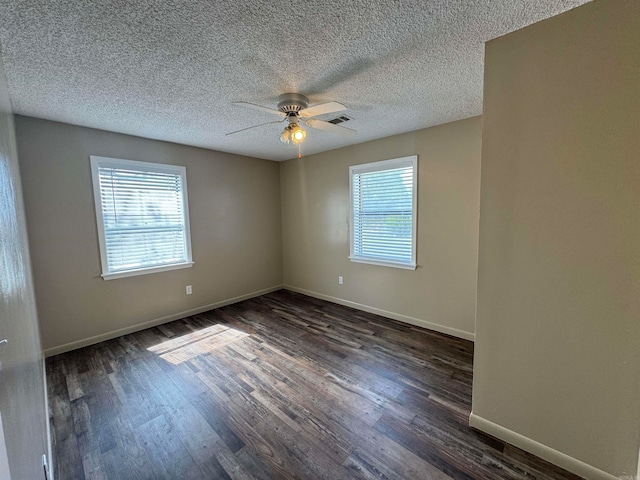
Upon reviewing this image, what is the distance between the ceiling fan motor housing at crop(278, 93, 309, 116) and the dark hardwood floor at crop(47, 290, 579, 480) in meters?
2.32

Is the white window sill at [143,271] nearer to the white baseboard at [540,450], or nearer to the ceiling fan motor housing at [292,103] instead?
the ceiling fan motor housing at [292,103]

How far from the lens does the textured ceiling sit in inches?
50.5

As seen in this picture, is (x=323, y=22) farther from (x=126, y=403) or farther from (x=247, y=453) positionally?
(x=126, y=403)

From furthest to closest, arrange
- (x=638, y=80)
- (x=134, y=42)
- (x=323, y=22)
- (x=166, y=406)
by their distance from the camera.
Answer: (x=166, y=406), (x=134, y=42), (x=323, y=22), (x=638, y=80)

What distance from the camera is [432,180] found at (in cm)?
310

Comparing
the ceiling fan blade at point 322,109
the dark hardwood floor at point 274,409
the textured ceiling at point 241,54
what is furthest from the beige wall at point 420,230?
the ceiling fan blade at point 322,109

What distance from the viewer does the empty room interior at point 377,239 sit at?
1.28 meters

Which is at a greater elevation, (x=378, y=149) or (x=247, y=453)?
(x=378, y=149)

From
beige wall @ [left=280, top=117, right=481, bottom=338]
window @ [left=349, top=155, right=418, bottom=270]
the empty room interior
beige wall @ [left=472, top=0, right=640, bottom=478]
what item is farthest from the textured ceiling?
window @ [left=349, top=155, right=418, bottom=270]

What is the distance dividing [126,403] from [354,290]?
2.89 meters

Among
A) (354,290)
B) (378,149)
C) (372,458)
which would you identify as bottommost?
(372,458)

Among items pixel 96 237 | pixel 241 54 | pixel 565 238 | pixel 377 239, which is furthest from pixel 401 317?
pixel 96 237

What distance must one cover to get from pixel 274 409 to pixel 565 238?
85.7 inches

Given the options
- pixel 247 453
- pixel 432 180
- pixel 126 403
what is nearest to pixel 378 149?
pixel 432 180
